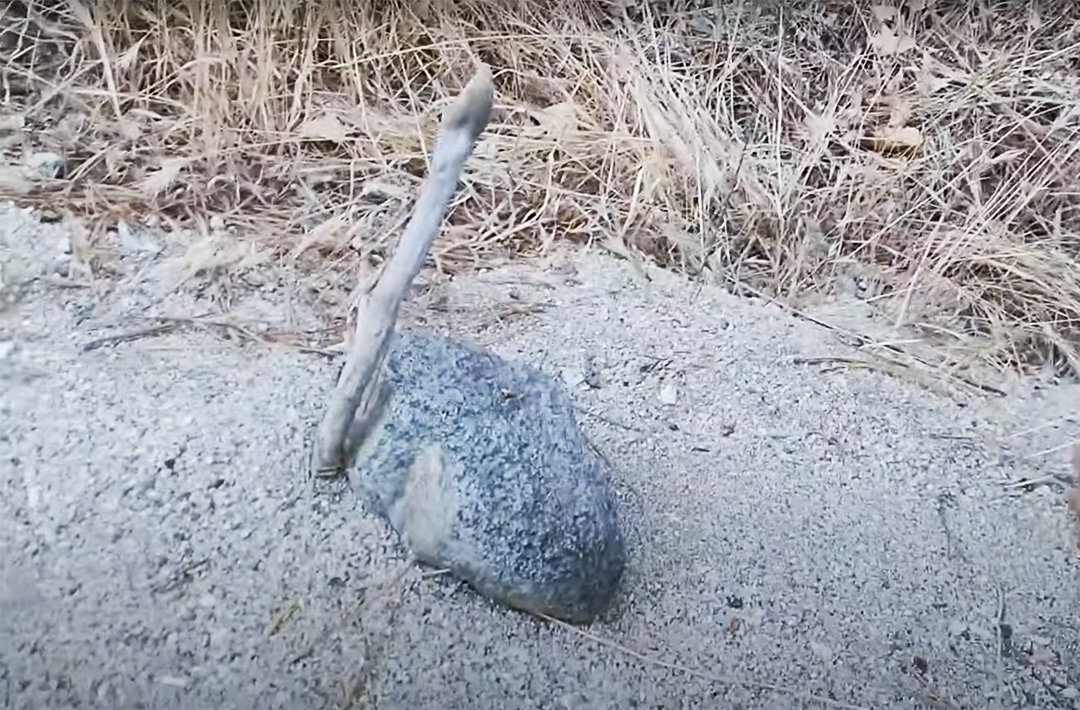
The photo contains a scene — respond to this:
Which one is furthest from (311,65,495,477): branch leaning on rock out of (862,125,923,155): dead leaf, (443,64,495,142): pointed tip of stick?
(862,125,923,155): dead leaf

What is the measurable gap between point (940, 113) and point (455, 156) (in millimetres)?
578

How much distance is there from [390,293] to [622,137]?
37cm

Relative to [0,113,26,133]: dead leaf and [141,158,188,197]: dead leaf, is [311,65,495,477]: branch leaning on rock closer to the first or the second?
[141,158,188,197]: dead leaf

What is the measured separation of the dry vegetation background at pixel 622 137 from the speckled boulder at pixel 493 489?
5.6 inches

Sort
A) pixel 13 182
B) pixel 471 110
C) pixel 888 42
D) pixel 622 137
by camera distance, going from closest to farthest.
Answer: pixel 471 110 < pixel 13 182 < pixel 622 137 < pixel 888 42

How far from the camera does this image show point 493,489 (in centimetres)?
59

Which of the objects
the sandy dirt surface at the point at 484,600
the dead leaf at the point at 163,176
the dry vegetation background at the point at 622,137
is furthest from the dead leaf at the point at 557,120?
the dead leaf at the point at 163,176

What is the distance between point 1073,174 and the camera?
971 millimetres

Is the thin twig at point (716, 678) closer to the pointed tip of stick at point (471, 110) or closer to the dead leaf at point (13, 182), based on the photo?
the pointed tip of stick at point (471, 110)

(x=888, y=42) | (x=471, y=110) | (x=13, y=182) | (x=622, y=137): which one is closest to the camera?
(x=471, y=110)

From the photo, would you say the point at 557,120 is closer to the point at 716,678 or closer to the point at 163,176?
the point at 163,176

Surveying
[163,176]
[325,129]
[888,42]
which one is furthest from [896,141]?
[163,176]

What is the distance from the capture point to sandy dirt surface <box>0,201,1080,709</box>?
0.54 m

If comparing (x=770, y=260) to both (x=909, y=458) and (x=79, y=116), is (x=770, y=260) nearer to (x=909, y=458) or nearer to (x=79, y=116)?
(x=909, y=458)
